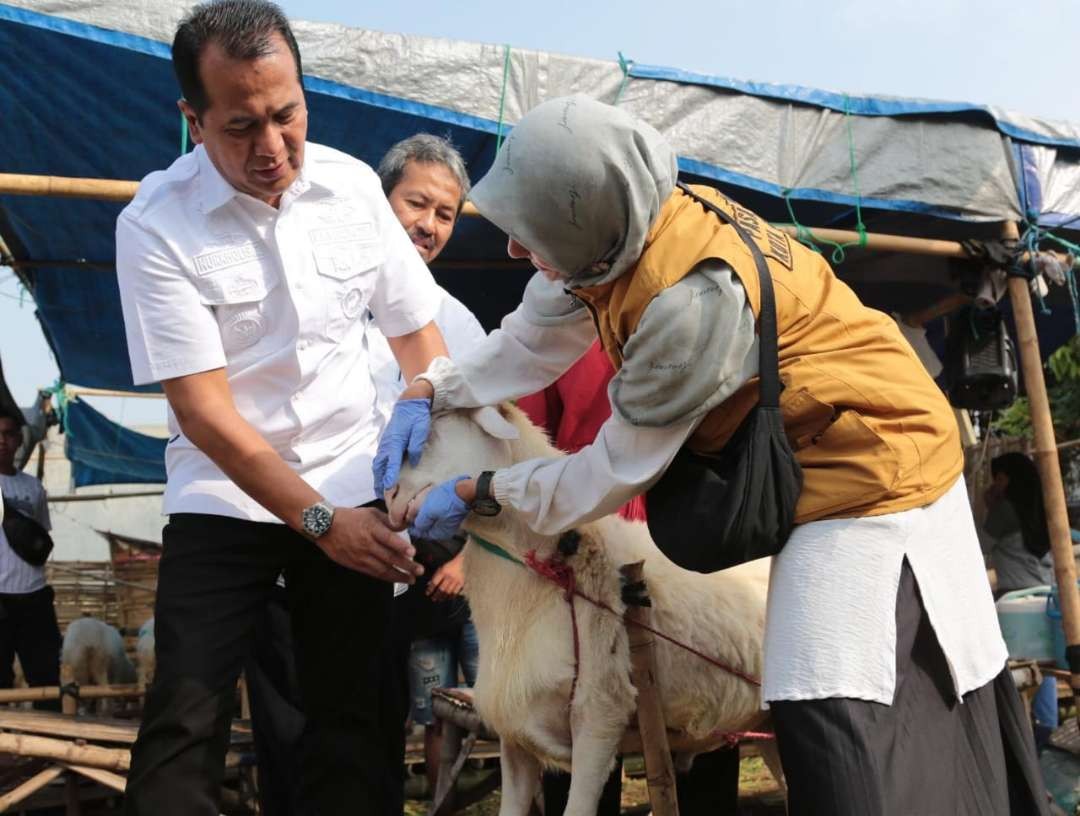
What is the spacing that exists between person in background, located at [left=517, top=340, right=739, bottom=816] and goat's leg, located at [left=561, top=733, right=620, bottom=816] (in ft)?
2.23

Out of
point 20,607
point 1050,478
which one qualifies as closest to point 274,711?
point 1050,478

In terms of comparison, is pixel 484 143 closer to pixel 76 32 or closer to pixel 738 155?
pixel 738 155

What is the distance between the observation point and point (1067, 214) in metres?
5.39

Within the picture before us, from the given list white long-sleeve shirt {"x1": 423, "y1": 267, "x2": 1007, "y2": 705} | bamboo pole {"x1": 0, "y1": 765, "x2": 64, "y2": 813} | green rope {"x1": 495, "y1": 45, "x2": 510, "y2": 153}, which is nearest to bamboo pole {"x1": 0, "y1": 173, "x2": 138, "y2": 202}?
green rope {"x1": 495, "y1": 45, "x2": 510, "y2": 153}

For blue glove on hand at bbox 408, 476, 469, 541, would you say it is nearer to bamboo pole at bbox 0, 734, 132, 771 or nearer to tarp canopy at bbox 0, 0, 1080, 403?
bamboo pole at bbox 0, 734, 132, 771

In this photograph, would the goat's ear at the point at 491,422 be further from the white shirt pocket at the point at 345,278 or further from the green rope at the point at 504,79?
the green rope at the point at 504,79

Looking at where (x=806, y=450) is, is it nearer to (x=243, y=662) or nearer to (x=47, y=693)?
(x=243, y=662)

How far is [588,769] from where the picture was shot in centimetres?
256


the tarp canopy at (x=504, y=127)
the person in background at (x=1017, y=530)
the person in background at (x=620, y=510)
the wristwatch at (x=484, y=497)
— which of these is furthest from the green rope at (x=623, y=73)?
the person in background at (x=1017, y=530)

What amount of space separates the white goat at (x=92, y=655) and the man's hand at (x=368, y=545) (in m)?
7.17

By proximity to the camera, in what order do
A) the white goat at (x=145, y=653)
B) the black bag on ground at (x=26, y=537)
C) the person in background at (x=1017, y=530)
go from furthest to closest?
the white goat at (x=145, y=653) → the person in background at (x=1017, y=530) → the black bag on ground at (x=26, y=537)

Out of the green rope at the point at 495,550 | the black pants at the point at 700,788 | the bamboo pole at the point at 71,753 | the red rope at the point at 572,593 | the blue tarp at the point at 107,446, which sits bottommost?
the black pants at the point at 700,788

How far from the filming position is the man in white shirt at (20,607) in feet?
24.2

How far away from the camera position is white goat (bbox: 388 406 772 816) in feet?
8.46
